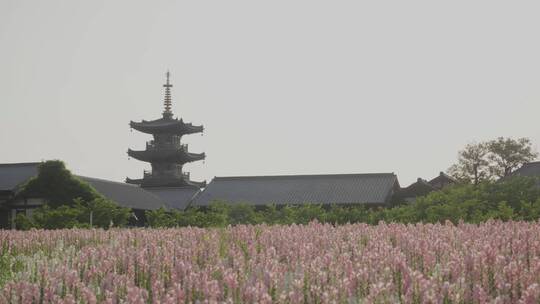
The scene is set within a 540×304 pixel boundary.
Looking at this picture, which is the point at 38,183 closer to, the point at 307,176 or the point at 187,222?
the point at 187,222

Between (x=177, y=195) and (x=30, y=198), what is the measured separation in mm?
17174

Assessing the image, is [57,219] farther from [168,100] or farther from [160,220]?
[168,100]

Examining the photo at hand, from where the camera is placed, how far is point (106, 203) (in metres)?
29.5

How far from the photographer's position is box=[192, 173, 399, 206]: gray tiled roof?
47.2 metres

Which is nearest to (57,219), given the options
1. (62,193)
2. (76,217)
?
(76,217)

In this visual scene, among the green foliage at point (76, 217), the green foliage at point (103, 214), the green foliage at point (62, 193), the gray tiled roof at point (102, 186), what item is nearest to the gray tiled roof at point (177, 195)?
the gray tiled roof at point (102, 186)

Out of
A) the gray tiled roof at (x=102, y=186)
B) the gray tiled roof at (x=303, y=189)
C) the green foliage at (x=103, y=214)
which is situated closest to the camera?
the green foliage at (x=103, y=214)

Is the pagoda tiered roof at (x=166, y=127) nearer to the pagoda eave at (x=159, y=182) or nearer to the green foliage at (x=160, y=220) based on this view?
the pagoda eave at (x=159, y=182)

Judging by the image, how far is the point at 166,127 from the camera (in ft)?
229

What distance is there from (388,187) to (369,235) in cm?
3868

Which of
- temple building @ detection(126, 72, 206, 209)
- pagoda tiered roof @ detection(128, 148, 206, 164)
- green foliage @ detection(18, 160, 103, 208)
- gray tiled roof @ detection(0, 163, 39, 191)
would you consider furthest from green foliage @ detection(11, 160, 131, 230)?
pagoda tiered roof @ detection(128, 148, 206, 164)

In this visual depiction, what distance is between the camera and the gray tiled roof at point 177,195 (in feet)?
177

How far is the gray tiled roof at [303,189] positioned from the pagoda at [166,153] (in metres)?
13.5

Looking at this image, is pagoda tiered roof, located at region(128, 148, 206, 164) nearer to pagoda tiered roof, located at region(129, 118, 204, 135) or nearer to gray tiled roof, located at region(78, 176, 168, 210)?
pagoda tiered roof, located at region(129, 118, 204, 135)
